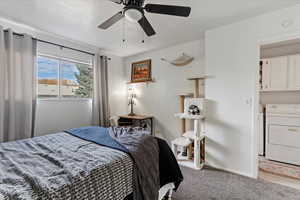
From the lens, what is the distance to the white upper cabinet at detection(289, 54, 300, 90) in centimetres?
277

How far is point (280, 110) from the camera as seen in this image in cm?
288

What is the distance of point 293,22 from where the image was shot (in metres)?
1.94

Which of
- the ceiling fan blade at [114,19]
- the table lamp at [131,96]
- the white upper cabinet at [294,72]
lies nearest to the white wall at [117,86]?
the table lamp at [131,96]

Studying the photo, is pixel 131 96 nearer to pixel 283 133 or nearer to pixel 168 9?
pixel 168 9

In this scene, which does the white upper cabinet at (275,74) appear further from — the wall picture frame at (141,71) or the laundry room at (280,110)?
the wall picture frame at (141,71)

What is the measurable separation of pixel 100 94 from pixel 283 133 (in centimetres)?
393

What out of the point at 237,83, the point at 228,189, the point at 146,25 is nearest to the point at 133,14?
the point at 146,25

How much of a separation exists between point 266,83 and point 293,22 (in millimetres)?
1431

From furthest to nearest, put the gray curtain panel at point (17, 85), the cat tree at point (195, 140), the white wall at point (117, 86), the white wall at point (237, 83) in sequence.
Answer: the white wall at point (117, 86) < the cat tree at point (195, 140) < the gray curtain panel at point (17, 85) < the white wall at point (237, 83)

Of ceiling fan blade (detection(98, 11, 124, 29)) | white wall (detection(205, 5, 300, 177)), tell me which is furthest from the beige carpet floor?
ceiling fan blade (detection(98, 11, 124, 29))

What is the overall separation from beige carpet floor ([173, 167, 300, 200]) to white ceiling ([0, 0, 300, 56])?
243 cm

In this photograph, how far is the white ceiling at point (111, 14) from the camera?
74.0 inches

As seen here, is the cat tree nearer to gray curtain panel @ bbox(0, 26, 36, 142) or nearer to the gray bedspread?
the gray bedspread

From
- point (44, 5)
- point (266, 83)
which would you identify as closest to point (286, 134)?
point (266, 83)
